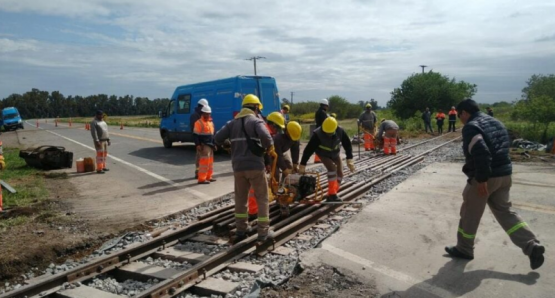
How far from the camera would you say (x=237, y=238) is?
569 cm

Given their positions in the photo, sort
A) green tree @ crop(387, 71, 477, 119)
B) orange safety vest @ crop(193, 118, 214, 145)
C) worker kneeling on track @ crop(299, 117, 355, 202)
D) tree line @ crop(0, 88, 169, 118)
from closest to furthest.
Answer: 1. worker kneeling on track @ crop(299, 117, 355, 202)
2. orange safety vest @ crop(193, 118, 214, 145)
3. green tree @ crop(387, 71, 477, 119)
4. tree line @ crop(0, 88, 169, 118)

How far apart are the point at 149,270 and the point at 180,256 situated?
0.49 m

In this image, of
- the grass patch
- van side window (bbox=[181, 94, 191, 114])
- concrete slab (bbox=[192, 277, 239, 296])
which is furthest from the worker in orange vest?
van side window (bbox=[181, 94, 191, 114])

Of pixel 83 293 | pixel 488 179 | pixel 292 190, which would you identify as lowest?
pixel 83 293

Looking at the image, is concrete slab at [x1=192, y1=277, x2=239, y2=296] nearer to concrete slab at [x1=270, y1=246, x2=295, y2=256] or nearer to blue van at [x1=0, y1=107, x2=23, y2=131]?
concrete slab at [x1=270, y1=246, x2=295, y2=256]

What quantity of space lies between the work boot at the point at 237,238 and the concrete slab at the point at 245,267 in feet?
2.35

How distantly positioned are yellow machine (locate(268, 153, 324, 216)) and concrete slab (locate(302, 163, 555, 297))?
0.96 meters

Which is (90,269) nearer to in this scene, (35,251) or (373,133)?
(35,251)

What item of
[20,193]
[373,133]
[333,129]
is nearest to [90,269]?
[333,129]

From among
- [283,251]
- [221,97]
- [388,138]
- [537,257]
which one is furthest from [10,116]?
[537,257]

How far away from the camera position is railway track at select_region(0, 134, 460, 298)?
4.32m

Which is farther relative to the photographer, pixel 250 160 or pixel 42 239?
pixel 42 239

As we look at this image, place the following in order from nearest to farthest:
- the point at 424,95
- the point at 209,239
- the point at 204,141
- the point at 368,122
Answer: the point at 209,239, the point at 204,141, the point at 368,122, the point at 424,95

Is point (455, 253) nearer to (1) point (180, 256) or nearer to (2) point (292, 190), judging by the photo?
(2) point (292, 190)
